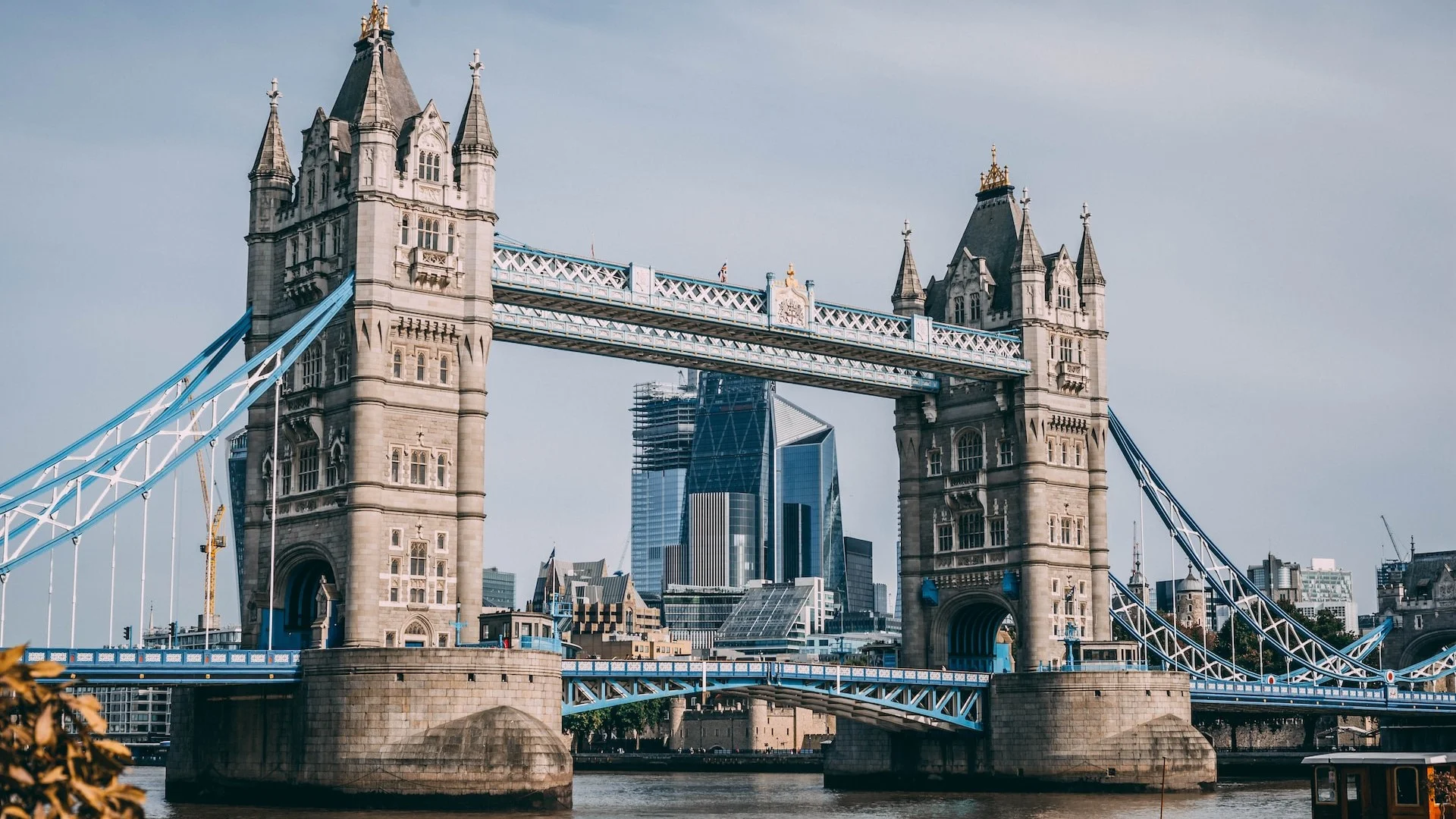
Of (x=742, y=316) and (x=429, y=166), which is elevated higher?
(x=429, y=166)

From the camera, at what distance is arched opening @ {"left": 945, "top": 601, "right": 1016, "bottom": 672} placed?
329 feet

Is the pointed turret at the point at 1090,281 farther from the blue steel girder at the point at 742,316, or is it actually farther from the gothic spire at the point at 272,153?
the gothic spire at the point at 272,153

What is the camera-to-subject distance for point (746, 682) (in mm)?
85562

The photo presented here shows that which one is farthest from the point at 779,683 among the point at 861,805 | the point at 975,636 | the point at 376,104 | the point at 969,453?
the point at 376,104

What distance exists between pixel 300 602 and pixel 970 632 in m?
38.3

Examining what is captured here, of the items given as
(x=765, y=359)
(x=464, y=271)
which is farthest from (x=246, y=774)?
(x=765, y=359)

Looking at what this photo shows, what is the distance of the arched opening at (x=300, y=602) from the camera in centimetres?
7838

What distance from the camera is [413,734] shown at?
6950 cm

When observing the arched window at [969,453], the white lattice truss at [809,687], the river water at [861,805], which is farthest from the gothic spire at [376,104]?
the arched window at [969,453]

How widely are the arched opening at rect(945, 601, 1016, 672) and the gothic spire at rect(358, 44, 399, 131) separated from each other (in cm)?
4192

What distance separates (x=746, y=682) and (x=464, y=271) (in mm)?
23135

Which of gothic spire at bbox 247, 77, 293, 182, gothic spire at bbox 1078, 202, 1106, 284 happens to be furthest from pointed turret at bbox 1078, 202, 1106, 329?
gothic spire at bbox 247, 77, 293, 182

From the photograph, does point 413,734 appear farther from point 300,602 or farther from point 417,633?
point 300,602

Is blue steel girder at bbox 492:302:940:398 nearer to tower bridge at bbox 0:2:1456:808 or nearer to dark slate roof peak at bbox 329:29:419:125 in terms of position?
tower bridge at bbox 0:2:1456:808
